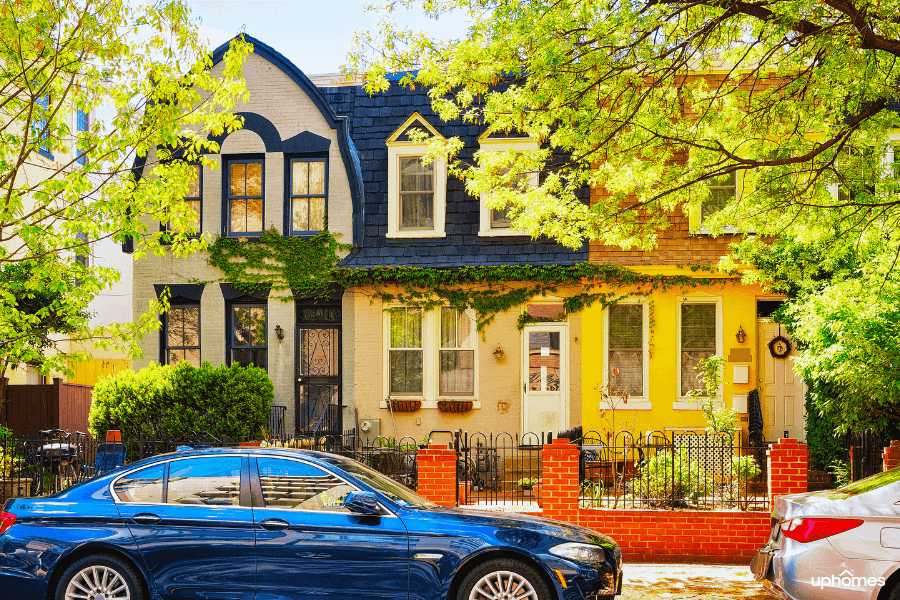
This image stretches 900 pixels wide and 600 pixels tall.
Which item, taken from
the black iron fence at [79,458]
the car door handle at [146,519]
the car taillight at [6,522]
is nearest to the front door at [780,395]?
the black iron fence at [79,458]

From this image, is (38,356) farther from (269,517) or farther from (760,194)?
(760,194)

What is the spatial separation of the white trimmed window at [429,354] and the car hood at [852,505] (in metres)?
10.3

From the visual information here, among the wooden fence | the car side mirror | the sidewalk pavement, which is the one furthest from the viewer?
the wooden fence

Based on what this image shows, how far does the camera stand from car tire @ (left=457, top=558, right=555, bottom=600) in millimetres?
6574

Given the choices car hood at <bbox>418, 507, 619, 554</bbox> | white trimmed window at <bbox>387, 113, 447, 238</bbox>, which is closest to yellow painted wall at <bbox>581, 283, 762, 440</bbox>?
white trimmed window at <bbox>387, 113, 447, 238</bbox>

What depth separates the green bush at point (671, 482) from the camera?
10742mm

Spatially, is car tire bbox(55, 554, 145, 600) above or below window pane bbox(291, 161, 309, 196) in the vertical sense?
below

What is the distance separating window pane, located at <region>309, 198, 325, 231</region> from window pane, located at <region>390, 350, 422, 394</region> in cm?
293

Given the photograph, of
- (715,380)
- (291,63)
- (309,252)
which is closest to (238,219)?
(309,252)

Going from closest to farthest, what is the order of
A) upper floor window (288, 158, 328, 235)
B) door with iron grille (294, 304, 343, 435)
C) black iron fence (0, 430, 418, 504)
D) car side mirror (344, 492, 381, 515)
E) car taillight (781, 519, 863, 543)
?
1. car taillight (781, 519, 863, 543)
2. car side mirror (344, 492, 381, 515)
3. black iron fence (0, 430, 418, 504)
4. door with iron grille (294, 304, 343, 435)
5. upper floor window (288, 158, 328, 235)

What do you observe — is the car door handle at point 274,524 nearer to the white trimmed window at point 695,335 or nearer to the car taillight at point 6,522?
the car taillight at point 6,522

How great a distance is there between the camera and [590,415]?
52.8ft

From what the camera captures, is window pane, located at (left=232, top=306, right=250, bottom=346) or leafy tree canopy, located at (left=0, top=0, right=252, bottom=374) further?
window pane, located at (left=232, top=306, right=250, bottom=346)

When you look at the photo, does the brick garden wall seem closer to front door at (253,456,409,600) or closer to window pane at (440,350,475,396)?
front door at (253,456,409,600)
